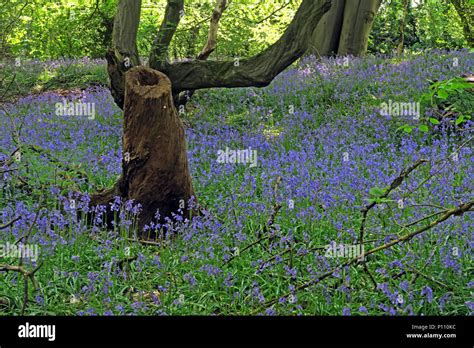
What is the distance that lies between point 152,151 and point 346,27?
446 inches

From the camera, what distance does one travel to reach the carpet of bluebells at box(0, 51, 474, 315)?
4.21 metres

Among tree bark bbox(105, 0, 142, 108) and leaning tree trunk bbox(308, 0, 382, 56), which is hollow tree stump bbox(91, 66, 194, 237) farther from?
leaning tree trunk bbox(308, 0, 382, 56)

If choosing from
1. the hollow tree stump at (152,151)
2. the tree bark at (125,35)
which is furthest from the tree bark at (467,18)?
the hollow tree stump at (152,151)

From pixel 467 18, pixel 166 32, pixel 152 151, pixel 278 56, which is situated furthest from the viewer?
pixel 467 18

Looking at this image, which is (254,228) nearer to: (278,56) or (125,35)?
(278,56)

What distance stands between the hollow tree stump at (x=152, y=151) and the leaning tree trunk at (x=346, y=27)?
1060cm

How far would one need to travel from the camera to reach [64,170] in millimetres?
6664

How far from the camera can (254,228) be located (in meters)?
5.76

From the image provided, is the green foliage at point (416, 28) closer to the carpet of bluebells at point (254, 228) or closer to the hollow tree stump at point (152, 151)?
the carpet of bluebells at point (254, 228)

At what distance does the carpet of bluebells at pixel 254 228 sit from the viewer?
13.8 ft

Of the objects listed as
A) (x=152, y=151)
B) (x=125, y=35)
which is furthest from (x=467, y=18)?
(x=152, y=151)

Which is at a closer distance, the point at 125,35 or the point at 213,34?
the point at 125,35

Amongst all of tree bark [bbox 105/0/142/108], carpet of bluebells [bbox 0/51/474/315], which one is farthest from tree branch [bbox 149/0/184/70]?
carpet of bluebells [bbox 0/51/474/315]

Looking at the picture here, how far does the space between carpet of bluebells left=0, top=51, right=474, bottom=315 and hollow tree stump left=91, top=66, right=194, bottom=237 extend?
21cm
